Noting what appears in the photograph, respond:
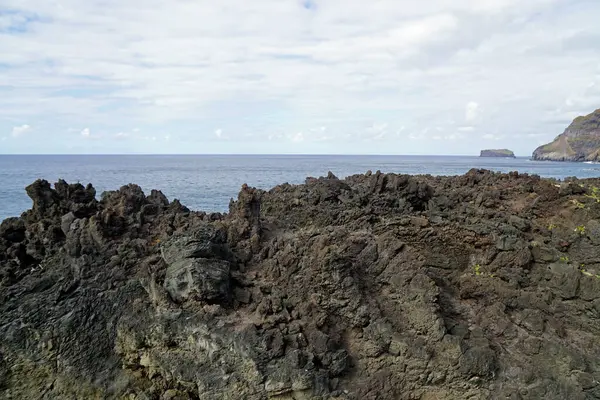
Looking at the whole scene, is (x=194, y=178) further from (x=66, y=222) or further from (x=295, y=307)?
(x=295, y=307)

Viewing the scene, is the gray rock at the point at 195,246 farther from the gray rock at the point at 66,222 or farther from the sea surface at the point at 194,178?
the sea surface at the point at 194,178

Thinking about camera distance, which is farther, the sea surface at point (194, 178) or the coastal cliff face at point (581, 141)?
the coastal cliff face at point (581, 141)

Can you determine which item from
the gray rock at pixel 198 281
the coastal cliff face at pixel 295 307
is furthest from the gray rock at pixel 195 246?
the gray rock at pixel 198 281

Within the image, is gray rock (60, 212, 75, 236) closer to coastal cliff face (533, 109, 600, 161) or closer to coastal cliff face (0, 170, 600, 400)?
coastal cliff face (0, 170, 600, 400)

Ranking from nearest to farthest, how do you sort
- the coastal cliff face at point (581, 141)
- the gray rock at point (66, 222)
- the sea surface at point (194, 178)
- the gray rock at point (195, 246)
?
1. the gray rock at point (195, 246)
2. the gray rock at point (66, 222)
3. the sea surface at point (194, 178)
4. the coastal cliff face at point (581, 141)

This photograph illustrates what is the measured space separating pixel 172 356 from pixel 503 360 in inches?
261

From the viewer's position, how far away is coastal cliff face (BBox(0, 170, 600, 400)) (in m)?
10.1

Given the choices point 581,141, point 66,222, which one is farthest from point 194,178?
point 581,141

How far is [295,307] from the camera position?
1076 cm

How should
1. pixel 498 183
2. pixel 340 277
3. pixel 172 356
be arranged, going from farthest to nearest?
pixel 498 183 → pixel 340 277 → pixel 172 356

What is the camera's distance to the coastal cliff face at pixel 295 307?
33.0 ft

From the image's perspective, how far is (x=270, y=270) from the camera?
455 inches

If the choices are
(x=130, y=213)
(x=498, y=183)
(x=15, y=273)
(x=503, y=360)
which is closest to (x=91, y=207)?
(x=130, y=213)

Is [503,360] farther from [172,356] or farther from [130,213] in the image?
[130,213]
